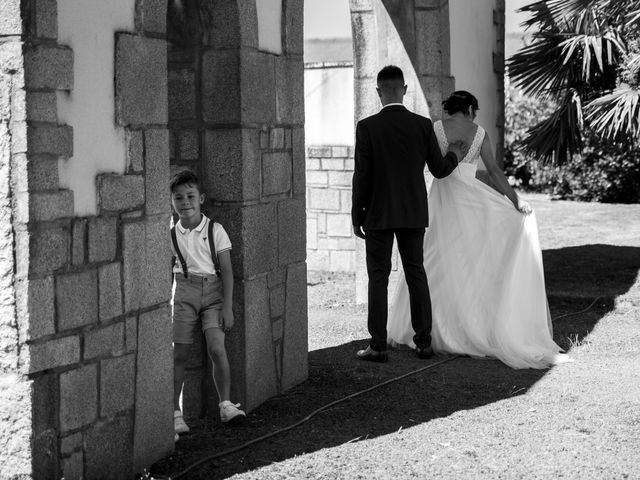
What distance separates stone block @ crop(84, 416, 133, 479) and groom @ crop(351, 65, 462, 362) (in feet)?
8.58

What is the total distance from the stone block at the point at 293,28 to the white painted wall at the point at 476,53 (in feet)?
10.9

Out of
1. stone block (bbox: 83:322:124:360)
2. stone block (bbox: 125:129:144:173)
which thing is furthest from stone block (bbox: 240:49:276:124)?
stone block (bbox: 83:322:124:360)

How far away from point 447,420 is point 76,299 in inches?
88.0

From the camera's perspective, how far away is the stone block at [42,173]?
12.3 ft

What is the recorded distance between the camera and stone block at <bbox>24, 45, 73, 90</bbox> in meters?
3.73

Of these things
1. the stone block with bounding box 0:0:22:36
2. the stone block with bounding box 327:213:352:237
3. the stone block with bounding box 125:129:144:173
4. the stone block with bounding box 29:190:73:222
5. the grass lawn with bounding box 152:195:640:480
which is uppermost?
the stone block with bounding box 0:0:22:36

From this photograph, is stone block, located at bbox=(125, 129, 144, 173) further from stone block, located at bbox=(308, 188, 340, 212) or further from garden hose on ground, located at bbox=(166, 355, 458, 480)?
stone block, located at bbox=(308, 188, 340, 212)

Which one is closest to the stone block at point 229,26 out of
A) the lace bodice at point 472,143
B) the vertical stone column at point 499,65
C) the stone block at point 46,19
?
the stone block at point 46,19

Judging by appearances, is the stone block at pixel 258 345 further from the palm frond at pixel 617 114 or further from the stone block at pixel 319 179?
the stone block at pixel 319 179

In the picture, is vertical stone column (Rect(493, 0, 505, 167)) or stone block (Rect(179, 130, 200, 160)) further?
vertical stone column (Rect(493, 0, 505, 167))

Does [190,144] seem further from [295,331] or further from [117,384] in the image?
[117,384]

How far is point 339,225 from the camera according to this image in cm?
1176

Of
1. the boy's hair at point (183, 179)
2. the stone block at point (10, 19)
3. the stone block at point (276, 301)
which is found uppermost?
the stone block at point (10, 19)

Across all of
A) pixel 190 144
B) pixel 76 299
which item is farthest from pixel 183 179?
pixel 76 299
